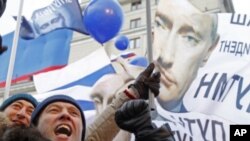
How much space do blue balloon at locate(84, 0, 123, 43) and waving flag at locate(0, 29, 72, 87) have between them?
2.17 feet

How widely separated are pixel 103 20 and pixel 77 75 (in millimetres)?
647

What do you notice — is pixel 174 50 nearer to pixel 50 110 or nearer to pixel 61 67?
pixel 61 67

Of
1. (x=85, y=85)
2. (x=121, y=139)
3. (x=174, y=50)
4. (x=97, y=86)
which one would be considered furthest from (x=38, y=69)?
(x=121, y=139)

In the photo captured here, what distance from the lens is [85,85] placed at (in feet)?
18.5

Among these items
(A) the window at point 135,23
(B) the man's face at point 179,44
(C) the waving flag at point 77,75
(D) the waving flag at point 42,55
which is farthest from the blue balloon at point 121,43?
(A) the window at point 135,23

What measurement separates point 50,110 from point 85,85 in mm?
3280

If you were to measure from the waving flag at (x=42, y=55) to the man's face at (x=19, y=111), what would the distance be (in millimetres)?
3283

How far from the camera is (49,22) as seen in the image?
6.08 metres

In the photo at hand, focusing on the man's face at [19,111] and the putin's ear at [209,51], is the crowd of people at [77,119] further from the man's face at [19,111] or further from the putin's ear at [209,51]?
the putin's ear at [209,51]

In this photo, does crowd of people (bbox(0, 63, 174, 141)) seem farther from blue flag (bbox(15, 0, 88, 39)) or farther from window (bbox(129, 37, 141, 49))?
window (bbox(129, 37, 141, 49))

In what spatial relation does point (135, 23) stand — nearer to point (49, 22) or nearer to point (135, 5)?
point (135, 5)

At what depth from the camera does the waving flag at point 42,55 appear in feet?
20.0

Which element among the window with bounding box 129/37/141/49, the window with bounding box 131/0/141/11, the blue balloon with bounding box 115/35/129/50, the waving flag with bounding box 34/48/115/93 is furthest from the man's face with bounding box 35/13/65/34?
the window with bounding box 131/0/141/11

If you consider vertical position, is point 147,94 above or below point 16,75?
above
